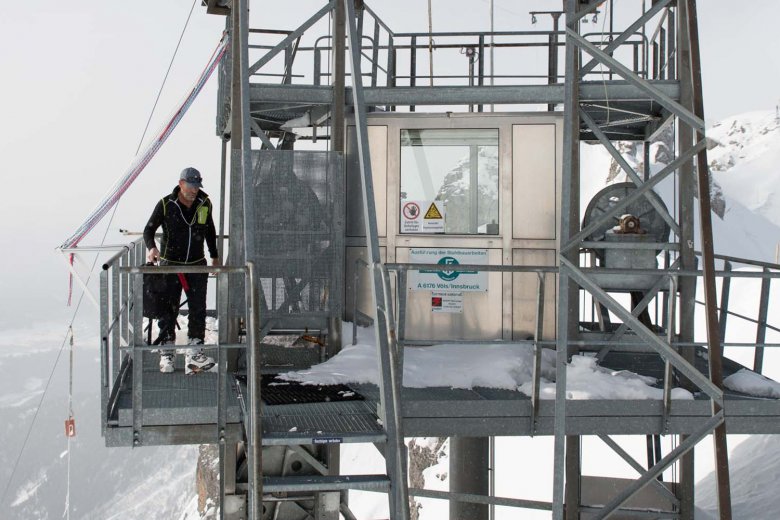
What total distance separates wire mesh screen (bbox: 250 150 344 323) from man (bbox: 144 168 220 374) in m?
0.79

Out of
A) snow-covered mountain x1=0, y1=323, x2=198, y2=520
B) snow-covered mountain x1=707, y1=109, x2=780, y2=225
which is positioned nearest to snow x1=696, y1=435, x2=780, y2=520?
snow-covered mountain x1=707, y1=109, x2=780, y2=225

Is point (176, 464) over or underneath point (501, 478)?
underneath

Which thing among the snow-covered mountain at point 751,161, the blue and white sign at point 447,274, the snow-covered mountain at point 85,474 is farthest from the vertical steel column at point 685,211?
the snow-covered mountain at point 85,474

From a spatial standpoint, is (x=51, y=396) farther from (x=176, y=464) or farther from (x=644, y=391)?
(x=644, y=391)

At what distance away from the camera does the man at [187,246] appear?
8.41m

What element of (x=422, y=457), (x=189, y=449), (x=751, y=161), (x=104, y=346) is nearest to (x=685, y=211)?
(x=104, y=346)

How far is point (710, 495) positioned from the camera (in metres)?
21.7

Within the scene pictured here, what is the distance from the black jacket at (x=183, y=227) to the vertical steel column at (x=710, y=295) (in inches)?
166

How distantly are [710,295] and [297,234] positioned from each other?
13.1 feet

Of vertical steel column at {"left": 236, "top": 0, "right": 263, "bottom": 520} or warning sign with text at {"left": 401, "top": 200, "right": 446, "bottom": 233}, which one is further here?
warning sign with text at {"left": 401, "top": 200, "right": 446, "bottom": 233}

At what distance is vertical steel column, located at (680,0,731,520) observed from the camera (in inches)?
293

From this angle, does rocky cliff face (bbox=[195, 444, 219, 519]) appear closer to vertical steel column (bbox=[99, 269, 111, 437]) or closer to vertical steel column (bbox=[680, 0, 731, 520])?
vertical steel column (bbox=[99, 269, 111, 437])

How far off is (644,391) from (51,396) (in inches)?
5620

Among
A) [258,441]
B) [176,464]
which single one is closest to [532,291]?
[258,441]
